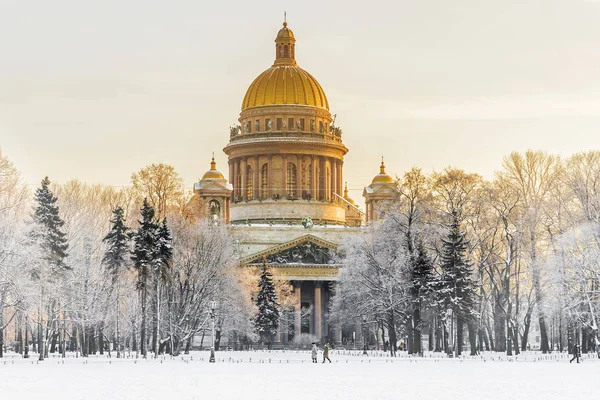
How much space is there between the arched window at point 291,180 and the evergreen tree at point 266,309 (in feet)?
109

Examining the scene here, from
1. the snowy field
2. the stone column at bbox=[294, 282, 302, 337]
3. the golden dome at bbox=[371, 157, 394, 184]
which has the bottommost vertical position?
the snowy field

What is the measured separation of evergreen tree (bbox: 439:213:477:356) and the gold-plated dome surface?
61.1 metres

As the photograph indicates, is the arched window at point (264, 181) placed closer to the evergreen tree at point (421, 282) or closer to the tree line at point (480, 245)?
the tree line at point (480, 245)

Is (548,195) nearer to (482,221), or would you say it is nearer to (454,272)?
(482,221)

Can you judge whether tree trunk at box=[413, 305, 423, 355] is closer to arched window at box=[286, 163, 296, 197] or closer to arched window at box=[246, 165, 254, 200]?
arched window at box=[286, 163, 296, 197]

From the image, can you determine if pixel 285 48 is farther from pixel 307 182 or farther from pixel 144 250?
pixel 144 250

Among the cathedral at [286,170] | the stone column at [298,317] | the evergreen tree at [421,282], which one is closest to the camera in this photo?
the evergreen tree at [421,282]

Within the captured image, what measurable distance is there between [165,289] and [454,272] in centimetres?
1867

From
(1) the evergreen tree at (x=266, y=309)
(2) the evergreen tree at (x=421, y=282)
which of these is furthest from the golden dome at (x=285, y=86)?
(2) the evergreen tree at (x=421, y=282)

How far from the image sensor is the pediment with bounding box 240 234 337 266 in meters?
112

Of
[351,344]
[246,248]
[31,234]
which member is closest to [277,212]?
[246,248]

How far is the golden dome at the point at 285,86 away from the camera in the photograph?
129875 millimetres

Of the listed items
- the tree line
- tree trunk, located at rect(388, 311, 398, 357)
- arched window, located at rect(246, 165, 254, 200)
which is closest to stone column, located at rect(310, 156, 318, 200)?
arched window, located at rect(246, 165, 254, 200)

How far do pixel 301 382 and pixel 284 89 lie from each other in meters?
90.4
